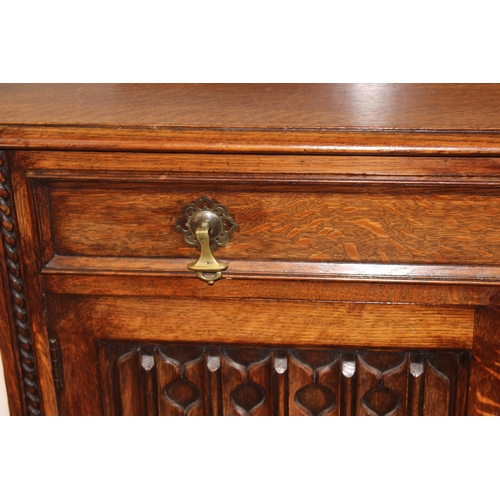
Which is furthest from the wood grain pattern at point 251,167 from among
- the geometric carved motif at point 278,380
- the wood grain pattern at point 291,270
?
the geometric carved motif at point 278,380

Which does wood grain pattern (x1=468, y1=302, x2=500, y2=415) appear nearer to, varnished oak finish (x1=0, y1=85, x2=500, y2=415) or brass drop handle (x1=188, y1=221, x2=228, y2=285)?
varnished oak finish (x1=0, y1=85, x2=500, y2=415)

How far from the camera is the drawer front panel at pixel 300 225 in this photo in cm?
82

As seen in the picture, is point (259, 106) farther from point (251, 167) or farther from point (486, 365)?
point (486, 365)

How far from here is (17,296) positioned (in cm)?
90

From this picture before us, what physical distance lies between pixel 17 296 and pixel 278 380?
37cm

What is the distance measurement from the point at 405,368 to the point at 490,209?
9.6 inches

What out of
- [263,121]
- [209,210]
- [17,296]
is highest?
[263,121]

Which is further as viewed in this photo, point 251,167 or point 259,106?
point 259,106

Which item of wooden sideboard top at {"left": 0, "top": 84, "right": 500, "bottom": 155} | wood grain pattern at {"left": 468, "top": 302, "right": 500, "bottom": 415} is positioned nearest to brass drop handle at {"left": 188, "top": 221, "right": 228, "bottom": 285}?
wooden sideboard top at {"left": 0, "top": 84, "right": 500, "bottom": 155}

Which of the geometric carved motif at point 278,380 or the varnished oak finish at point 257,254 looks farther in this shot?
the geometric carved motif at point 278,380

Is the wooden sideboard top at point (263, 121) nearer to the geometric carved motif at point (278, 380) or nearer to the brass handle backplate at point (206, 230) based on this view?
the brass handle backplate at point (206, 230)

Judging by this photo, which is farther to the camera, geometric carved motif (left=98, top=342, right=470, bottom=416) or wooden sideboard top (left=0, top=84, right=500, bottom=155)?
geometric carved motif (left=98, top=342, right=470, bottom=416)

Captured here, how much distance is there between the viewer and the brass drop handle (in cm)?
83

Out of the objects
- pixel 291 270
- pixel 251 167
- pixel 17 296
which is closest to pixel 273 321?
pixel 291 270
